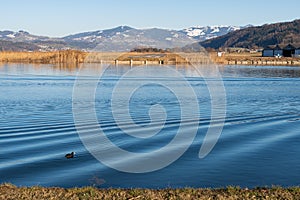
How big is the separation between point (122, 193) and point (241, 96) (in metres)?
23.5

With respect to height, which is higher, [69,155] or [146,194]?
[146,194]

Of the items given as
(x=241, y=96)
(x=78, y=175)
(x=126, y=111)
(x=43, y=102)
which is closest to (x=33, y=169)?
(x=78, y=175)

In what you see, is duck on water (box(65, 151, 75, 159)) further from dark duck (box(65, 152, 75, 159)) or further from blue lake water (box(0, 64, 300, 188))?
blue lake water (box(0, 64, 300, 188))

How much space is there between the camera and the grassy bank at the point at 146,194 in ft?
24.7

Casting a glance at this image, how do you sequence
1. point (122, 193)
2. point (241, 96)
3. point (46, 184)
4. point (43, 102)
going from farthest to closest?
point (241, 96)
point (43, 102)
point (46, 184)
point (122, 193)

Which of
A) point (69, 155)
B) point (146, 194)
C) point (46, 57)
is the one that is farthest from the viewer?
point (46, 57)

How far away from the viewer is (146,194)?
771cm

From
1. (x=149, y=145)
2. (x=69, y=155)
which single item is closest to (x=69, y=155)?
(x=69, y=155)

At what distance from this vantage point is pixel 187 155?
12852mm

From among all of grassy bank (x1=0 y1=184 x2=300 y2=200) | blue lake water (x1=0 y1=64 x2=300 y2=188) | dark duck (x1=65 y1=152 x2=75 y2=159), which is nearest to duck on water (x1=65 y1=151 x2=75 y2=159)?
dark duck (x1=65 y1=152 x2=75 y2=159)

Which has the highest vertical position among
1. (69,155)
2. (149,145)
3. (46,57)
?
(46,57)

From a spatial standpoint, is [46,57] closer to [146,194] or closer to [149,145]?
[149,145]

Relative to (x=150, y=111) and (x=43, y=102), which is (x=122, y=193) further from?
(x=43, y=102)

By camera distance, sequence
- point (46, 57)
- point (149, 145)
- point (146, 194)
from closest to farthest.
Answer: point (146, 194), point (149, 145), point (46, 57)
